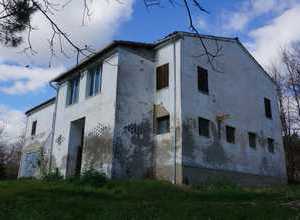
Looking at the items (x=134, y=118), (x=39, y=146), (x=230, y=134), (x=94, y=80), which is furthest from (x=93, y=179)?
(x=39, y=146)

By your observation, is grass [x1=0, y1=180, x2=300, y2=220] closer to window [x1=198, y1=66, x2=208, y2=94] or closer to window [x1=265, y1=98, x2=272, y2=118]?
window [x1=198, y1=66, x2=208, y2=94]

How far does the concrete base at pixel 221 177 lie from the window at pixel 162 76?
4.55m

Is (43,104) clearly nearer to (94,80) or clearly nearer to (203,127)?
(94,80)

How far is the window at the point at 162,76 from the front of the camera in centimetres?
1825

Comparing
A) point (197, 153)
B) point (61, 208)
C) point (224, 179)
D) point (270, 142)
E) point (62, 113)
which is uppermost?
point (62, 113)

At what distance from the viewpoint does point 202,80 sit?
18.7 m

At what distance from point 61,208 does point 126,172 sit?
8.35 metres

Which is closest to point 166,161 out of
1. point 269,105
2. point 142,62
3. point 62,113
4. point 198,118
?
point 198,118

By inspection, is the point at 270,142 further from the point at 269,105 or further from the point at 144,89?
the point at 144,89

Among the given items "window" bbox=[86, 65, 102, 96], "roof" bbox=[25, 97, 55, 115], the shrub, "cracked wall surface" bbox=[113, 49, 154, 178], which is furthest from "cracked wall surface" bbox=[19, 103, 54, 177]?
the shrub

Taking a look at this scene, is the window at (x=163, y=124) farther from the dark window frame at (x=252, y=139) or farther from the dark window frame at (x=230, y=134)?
the dark window frame at (x=252, y=139)

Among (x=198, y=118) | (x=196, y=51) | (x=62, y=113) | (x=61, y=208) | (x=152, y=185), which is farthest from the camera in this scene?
(x=62, y=113)

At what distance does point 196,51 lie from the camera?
18891 millimetres

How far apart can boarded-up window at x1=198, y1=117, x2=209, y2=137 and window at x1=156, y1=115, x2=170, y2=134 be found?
1.59 meters
